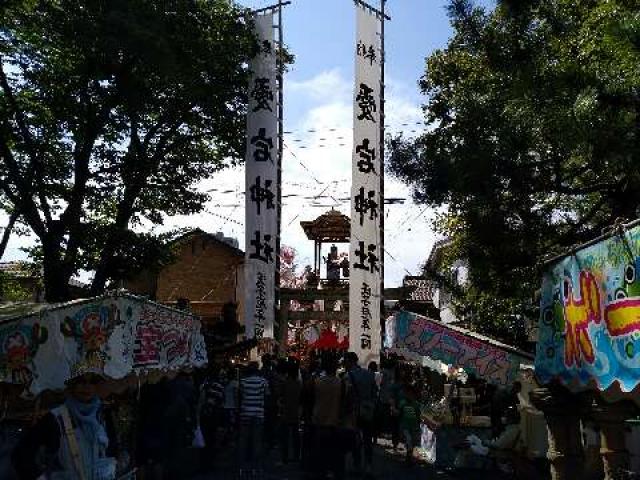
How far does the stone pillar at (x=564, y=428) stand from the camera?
655 cm

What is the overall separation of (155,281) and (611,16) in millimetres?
36898

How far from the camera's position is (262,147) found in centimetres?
1806

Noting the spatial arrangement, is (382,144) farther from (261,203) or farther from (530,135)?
(530,135)

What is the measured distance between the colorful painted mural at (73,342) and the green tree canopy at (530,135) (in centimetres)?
685

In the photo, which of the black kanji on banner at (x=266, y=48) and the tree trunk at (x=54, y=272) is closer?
the tree trunk at (x=54, y=272)

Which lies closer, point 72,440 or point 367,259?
point 72,440

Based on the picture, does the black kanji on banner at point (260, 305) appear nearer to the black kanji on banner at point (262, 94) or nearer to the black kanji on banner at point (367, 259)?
the black kanji on banner at point (367, 259)

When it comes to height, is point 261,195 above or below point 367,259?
above

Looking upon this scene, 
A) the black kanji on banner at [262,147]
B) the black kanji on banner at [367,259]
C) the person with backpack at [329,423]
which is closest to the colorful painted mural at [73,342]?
the person with backpack at [329,423]

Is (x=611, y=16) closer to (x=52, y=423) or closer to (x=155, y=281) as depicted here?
(x=52, y=423)

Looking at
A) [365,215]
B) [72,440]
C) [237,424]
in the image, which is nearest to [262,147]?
[365,215]

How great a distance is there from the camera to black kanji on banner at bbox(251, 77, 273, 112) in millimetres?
18391

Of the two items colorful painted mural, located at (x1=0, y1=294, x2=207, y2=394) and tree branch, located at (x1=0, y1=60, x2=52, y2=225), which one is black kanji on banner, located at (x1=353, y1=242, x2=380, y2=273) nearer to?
tree branch, located at (x1=0, y1=60, x2=52, y2=225)

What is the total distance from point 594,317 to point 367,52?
13943mm
